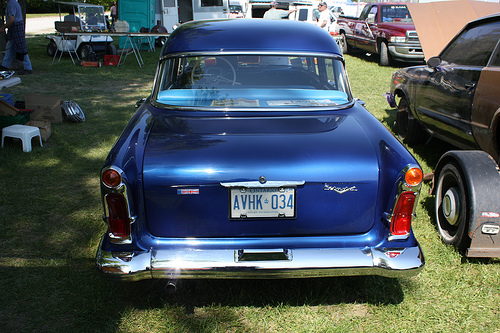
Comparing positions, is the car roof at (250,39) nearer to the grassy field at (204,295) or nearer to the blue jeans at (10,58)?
the grassy field at (204,295)

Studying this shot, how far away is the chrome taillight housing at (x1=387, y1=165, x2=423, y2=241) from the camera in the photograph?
241 centimetres

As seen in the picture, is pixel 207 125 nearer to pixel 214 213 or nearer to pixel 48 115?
pixel 214 213

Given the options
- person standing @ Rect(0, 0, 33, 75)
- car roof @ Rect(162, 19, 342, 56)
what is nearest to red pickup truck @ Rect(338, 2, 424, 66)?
car roof @ Rect(162, 19, 342, 56)

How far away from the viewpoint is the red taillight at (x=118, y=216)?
94.4 inches

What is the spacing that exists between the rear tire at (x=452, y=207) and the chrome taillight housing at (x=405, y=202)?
86 centimetres

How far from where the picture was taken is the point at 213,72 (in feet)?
11.3

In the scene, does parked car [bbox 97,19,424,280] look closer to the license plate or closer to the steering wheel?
the license plate

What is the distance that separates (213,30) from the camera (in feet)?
11.6

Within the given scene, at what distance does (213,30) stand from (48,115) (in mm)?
4188

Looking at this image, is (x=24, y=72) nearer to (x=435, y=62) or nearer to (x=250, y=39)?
(x=250, y=39)

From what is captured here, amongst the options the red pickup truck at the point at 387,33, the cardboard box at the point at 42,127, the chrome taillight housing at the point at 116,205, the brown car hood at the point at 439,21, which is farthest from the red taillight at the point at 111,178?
the red pickup truck at the point at 387,33

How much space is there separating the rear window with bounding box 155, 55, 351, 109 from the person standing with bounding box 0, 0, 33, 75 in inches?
336

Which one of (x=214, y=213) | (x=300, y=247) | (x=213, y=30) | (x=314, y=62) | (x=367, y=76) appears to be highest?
(x=213, y=30)

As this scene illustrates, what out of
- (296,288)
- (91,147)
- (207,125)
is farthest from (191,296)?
(91,147)
